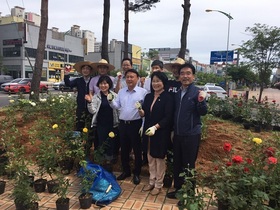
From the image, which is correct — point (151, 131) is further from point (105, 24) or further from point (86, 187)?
point (105, 24)

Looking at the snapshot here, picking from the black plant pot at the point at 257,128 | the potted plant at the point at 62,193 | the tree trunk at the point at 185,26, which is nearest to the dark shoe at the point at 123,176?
the potted plant at the point at 62,193

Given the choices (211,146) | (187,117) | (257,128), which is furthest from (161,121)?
(257,128)

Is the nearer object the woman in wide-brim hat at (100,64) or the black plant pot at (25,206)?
the black plant pot at (25,206)

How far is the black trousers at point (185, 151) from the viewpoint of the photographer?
3.00 meters

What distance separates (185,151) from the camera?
3.03 m

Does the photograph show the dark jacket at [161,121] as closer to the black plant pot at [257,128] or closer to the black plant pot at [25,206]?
the black plant pot at [25,206]

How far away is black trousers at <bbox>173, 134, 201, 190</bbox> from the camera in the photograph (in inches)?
118

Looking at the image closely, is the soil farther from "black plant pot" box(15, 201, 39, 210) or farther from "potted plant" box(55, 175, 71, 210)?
"black plant pot" box(15, 201, 39, 210)

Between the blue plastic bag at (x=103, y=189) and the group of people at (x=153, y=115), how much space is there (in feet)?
1.67

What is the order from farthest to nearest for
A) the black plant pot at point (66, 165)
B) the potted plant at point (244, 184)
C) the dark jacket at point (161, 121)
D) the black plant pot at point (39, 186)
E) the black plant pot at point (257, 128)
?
1. the black plant pot at point (257, 128)
2. the black plant pot at point (66, 165)
3. the black plant pot at point (39, 186)
4. the dark jacket at point (161, 121)
5. the potted plant at point (244, 184)

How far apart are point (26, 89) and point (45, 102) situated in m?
16.1

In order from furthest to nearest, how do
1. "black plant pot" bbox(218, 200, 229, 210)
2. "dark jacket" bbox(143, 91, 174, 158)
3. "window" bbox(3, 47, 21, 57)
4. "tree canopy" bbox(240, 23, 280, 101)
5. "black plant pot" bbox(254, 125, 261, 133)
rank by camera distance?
"window" bbox(3, 47, 21, 57)
"tree canopy" bbox(240, 23, 280, 101)
"black plant pot" bbox(254, 125, 261, 133)
"dark jacket" bbox(143, 91, 174, 158)
"black plant pot" bbox(218, 200, 229, 210)

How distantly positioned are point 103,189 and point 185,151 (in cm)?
109

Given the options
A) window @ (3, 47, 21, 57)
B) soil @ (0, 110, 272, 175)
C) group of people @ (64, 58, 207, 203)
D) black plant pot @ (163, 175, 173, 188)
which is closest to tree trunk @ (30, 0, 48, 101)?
soil @ (0, 110, 272, 175)
